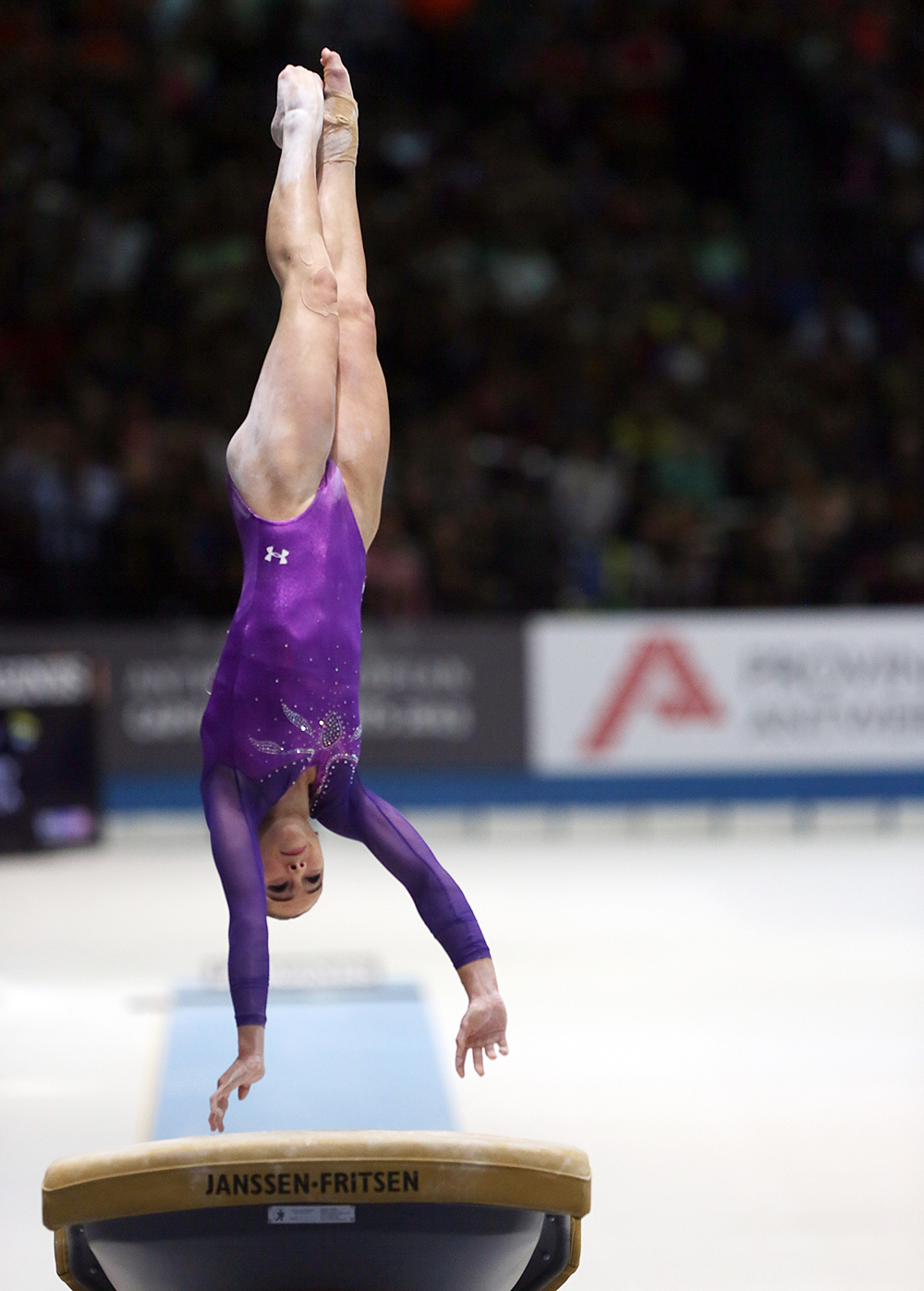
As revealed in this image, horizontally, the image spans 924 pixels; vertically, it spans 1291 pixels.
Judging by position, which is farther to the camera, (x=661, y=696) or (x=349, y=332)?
(x=661, y=696)

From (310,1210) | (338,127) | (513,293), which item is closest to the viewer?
(310,1210)

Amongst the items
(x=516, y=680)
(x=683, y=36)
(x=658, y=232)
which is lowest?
(x=516, y=680)

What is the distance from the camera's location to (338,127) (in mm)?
3266

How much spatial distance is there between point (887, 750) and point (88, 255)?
5.71 meters

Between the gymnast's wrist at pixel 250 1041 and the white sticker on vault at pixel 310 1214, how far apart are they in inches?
13.0

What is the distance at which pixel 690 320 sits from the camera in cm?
1112

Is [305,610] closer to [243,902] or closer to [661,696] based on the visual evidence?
[243,902]

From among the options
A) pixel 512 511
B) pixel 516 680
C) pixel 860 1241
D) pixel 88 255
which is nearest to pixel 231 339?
pixel 88 255

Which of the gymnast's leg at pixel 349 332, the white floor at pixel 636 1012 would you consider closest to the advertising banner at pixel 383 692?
the white floor at pixel 636 1012

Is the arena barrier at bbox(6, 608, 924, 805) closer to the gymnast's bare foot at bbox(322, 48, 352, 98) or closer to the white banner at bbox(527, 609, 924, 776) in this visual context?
the white banner at bbox(527, 609, 924, 776)

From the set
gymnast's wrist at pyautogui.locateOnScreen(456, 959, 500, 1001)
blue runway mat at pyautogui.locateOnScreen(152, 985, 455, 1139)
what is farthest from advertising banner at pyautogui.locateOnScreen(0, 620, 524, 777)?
gymnast's wrist at pyautogui.locateOnScreen(456, 959, 500, 1001)

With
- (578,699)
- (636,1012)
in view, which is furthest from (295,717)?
(578,699)

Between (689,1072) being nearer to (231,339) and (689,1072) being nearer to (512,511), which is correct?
(512,511)

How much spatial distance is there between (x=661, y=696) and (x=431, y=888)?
613cm
